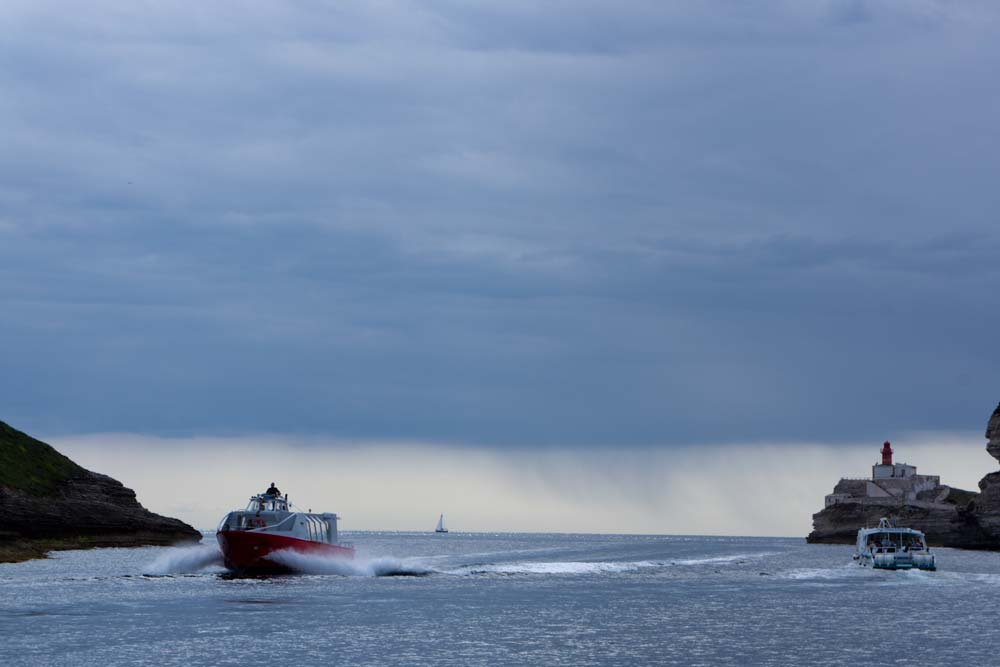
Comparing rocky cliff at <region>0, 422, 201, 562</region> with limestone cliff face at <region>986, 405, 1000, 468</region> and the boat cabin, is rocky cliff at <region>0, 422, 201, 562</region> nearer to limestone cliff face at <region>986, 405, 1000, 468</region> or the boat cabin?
the boat cabin

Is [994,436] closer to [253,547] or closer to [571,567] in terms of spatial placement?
[571,567]

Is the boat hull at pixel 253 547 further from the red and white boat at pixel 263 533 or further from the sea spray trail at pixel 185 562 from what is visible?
the sea spray trail at pixel 185 562

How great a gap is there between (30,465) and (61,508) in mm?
11573

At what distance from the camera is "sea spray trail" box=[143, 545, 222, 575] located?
111125 millimetres

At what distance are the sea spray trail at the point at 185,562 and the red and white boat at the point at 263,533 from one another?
14.8m

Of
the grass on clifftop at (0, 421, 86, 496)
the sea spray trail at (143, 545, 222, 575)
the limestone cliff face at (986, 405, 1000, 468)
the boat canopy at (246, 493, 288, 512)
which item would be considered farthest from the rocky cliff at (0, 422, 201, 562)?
the limestone cliff face at (986, 405, 1000, 468)

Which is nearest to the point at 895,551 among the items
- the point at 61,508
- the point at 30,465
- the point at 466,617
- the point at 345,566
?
the point at 345,566

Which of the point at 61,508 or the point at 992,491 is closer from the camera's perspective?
the point at 61,508

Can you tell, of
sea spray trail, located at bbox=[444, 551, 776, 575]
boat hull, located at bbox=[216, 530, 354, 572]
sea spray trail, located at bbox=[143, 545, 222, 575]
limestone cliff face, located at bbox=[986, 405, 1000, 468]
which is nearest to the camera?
boat hull, located at bbox=[216, 530, 354, 572]

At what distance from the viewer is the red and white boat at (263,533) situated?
309ft

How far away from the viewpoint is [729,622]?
70062mm

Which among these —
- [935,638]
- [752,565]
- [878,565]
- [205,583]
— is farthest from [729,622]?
[752,565]

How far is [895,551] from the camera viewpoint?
13200 cm

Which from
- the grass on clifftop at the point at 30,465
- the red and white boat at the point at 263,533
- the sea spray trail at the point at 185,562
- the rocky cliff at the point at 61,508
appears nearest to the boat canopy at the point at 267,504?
the red and white boat at the point at 263,533
